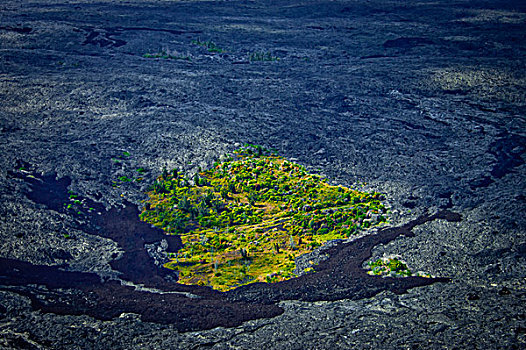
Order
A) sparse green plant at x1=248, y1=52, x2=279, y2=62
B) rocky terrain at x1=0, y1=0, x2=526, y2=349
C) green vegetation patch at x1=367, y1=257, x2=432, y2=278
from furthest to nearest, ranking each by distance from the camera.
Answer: sparse green plant at x1=248, y1=52, x2=279, y2=62 → green vegetation patch at x1=367, y1=257, x2=432, y2=278 → rocky terrain at x1=0, y1=0, x2=526, y2=349

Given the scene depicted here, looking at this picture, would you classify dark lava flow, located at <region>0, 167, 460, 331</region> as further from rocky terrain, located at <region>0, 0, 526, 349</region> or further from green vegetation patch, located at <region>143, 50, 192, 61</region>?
green vegetation patch, located at <region>143, 50, 192, 61</region>

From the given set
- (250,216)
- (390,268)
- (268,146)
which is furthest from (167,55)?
(390,268)

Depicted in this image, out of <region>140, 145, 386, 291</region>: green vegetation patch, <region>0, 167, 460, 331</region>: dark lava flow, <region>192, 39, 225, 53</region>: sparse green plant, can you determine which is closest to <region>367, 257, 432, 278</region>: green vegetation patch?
<region>0, 167, 460, 331</region>: dark lava flow

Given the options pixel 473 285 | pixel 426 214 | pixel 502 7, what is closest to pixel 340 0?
pixel 502 7

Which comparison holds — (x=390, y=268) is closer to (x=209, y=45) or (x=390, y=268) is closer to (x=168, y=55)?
(x=168, y=55)

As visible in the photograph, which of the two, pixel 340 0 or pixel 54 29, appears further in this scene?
pixel 340 0

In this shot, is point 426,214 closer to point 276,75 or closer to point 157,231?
point 157,231
